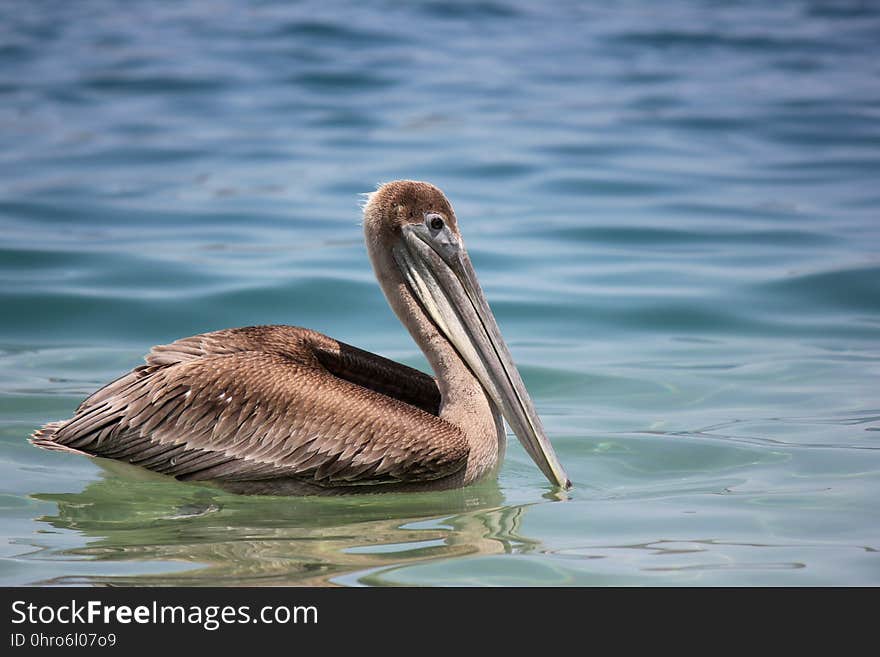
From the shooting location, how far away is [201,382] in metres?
5.64

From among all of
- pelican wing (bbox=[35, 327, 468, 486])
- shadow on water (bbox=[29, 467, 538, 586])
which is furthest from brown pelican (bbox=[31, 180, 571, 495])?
shadow on water (bbox=[29, 467, 538, 586])

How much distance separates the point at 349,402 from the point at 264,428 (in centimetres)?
36

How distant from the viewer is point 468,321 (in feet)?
19.6

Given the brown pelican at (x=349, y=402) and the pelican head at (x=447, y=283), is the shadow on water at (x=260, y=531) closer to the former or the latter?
the brown pelican at (x=349, y=402)

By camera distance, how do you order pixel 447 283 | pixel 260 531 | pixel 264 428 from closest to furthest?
pixel 260 531 → pixel 264 428 → pixel 447 283

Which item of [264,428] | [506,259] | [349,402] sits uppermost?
[506,259]

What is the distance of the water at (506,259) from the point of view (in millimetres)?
5258

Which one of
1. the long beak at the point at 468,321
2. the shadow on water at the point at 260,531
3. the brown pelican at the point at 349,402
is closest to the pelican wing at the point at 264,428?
the brown pelican at the point at 349,402

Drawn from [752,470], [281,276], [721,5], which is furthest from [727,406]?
[721,5]

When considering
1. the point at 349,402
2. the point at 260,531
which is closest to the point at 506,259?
the point at 349,402

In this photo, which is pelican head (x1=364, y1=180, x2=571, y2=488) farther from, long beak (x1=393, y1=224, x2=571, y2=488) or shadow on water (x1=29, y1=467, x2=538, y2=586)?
shadow on water (x1=29, y1=467, x2=538, y2=586)

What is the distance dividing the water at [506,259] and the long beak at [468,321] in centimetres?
30

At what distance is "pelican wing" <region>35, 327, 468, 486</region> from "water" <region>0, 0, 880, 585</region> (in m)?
0.19

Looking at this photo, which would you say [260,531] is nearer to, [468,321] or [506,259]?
[468,321]
